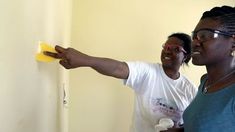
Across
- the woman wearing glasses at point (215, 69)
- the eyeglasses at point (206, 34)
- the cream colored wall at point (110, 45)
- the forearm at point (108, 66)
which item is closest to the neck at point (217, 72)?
the woman wearing glasses at point (215, 69)

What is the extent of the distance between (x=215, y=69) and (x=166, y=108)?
1.66ft

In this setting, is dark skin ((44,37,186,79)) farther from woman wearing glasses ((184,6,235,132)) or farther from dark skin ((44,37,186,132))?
woman wearing glasses ((184,6,235,132))

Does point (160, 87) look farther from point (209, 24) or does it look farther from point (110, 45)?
point (110, 45)

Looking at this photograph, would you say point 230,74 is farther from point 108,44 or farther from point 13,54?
point 108,44

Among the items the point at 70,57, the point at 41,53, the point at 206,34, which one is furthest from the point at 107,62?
the point at 206,34

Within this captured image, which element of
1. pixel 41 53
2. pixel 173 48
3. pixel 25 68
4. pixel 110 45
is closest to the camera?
pixel 25 68

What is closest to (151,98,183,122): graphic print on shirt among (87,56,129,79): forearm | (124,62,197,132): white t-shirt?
(124,62,197,132): white t-shirt

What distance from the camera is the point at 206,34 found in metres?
1.09

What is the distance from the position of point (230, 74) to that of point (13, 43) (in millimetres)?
763

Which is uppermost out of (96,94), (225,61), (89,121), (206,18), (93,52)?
(206,18)

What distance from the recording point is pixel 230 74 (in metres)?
1.09

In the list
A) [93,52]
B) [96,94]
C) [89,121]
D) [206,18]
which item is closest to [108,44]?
[93,52]

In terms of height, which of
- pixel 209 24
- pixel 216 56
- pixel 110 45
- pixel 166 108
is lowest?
pixel 166 108

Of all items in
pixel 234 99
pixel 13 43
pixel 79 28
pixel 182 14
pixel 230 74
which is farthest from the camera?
pixel 182 14
